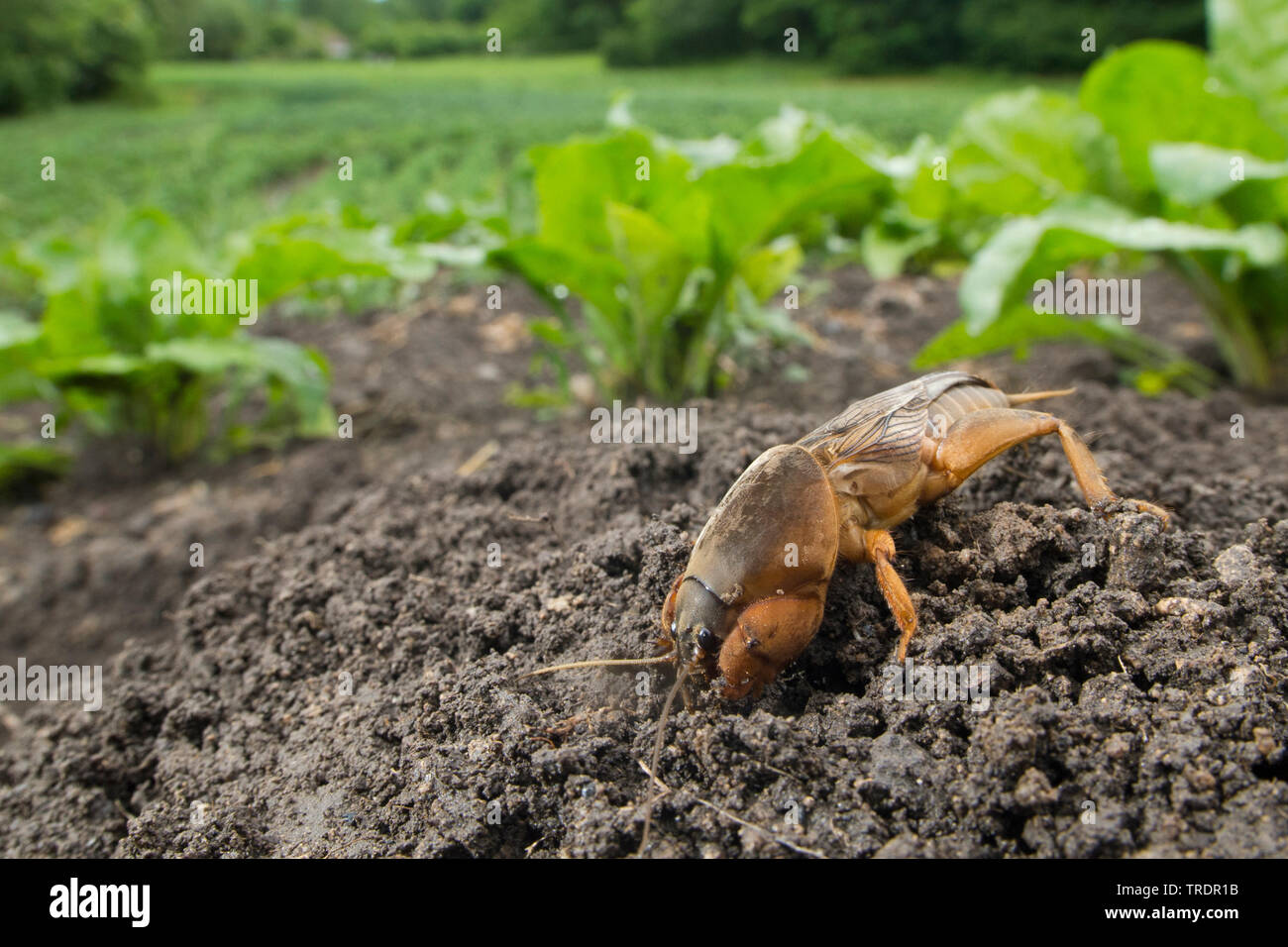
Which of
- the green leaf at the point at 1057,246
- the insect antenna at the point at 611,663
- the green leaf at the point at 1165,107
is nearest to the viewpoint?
the insect antenna at the point at 611,663

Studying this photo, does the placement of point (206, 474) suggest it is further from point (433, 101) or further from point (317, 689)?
point (433, 101)
